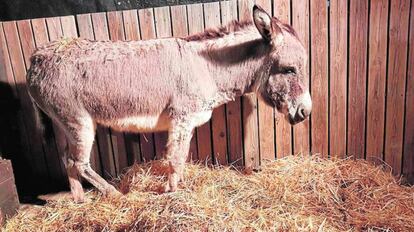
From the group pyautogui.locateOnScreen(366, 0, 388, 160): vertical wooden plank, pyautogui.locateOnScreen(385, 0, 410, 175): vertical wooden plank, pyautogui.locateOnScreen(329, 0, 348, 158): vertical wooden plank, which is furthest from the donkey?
pyautogui.locateOnScreen(385, 0, 410, 175): vertical wooden plank

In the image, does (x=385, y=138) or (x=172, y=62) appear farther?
(x=385, y=138)

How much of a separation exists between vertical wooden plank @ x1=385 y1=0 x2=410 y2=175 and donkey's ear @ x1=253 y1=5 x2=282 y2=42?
43.0 inches

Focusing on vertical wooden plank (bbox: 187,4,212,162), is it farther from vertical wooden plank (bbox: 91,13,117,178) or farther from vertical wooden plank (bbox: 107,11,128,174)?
vertical wooden plank (bbox: 91,13,117,178)

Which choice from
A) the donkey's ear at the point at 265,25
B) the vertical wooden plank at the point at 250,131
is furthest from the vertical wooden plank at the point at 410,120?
the vertical wooden plank at the point at 250,131

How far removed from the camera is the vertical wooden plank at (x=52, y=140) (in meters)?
3.04

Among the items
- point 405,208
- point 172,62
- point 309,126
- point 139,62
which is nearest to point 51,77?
point 139,62

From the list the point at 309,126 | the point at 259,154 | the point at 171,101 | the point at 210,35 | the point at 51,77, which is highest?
→ the point at 210,35

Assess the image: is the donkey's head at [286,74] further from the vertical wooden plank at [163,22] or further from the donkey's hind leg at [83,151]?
the donkey's hind leg at [83,151]

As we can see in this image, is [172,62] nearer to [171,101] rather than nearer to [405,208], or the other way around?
[171,101]

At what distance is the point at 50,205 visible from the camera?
3.04 m

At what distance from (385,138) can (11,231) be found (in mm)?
3304

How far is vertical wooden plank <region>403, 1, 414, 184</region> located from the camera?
2.96 metres

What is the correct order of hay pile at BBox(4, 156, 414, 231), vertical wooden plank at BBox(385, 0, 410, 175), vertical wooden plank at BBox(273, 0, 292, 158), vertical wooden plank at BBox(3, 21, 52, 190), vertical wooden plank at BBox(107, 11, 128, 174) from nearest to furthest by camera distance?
hay pile at BBox(4, 156, 414, 231) → vertical wooden plank at BBox(385, 0, 410, 175) → vertical wooden plank at BBox(107, 11, 128, 174) → vertical wooden plank at BBox(3, 21, 52, 190) → vertical wooden plank at BBox(273, 0, 292, 158)

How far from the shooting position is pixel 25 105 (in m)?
3.27
